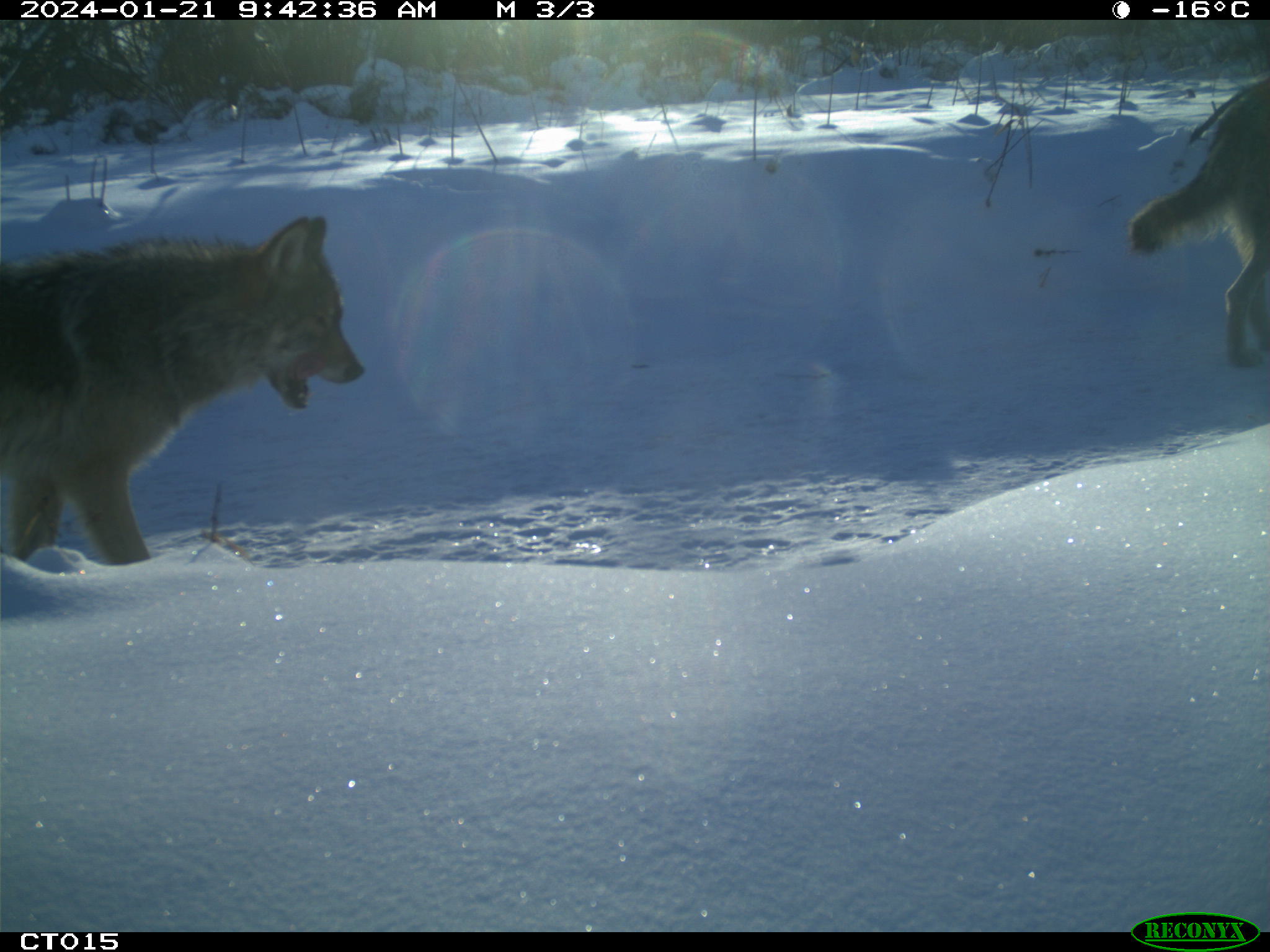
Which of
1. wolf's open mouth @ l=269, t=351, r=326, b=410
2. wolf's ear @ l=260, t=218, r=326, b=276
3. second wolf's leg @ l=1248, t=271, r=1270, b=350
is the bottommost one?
wolf's open mouth @ l=269, t=351, r=326, b=410

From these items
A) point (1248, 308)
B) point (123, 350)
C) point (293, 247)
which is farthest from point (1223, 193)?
point (123, 350)

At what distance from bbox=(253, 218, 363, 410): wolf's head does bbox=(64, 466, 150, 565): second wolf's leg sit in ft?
2.45

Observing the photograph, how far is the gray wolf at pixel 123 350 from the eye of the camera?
268cm

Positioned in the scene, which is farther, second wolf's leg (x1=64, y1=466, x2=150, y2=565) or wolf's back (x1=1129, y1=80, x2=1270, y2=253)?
wolf's back (x1=1129, y1=80, x2=1270, y2=253)

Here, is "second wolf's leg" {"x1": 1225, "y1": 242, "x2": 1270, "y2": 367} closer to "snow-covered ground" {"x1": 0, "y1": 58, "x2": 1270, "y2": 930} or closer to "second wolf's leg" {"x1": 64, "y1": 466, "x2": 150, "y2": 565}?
"snow-covered ground" {"x1": 0, "y1": 58, "x2": 1270, "y2": 930}

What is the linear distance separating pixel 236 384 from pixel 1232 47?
45.0ft

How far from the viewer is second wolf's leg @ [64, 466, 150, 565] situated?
276 centimetres

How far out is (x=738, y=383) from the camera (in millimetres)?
4250
